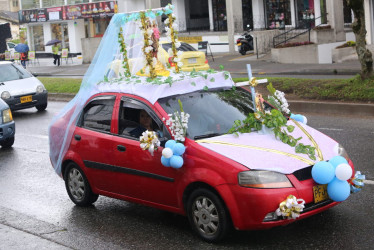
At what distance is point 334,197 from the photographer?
20.7 feet

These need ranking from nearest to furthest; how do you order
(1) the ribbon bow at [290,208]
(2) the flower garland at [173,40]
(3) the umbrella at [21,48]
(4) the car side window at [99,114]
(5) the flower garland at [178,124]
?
1. (1) the ribbon bow at [290,208]
2. (5) the flower garland at [178,124]
3. (4) the car side window at [99,114]
4. (2) the flower garland at [173,40]
5. (3) the umbrella at [21,48]

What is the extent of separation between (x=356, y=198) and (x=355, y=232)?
1.14m

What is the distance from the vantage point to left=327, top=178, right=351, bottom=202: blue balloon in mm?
6309

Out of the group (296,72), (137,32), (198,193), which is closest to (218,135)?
(198,193)

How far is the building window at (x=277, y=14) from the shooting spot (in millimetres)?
40031

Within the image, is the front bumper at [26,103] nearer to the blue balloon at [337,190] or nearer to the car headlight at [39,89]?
the car headlight at [39,89]

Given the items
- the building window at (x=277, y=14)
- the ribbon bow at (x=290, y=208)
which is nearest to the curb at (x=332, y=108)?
the ribbon bow at (x=290, y=208)

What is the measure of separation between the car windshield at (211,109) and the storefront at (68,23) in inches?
1736

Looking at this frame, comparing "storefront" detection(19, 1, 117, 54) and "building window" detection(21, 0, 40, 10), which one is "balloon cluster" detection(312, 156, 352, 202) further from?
"building window" detection(21, 0, 40, 10)

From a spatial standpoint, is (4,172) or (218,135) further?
(4,172)

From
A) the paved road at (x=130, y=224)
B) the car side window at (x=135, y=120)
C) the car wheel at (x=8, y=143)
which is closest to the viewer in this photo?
the paved road at (x=130, y=224)

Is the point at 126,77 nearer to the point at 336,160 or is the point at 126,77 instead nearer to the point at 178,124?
the point at 178,124

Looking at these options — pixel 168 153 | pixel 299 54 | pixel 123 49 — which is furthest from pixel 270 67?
pixel 168 153

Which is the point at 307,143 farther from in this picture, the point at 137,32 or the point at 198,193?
the point at 137,32
